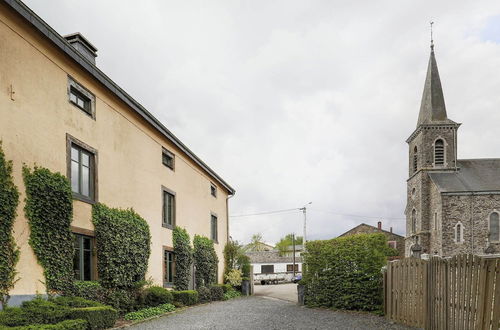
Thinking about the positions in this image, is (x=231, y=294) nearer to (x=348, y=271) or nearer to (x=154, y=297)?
(x=154, y=297)

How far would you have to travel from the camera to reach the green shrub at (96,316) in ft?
29.9

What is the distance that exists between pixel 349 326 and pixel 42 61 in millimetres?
10058

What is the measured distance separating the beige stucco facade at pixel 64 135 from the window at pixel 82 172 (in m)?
0.25

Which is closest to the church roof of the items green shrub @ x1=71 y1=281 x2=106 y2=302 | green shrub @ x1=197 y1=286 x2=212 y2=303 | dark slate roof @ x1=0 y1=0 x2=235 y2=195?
green shrub @ x1=197 y1=286 x2=212 y2=303

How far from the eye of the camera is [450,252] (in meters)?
38.0

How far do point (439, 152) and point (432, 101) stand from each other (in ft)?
18.7

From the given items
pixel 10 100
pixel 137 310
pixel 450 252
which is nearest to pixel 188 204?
pixel 137 310

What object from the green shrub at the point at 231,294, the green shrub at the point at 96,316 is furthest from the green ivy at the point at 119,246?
the green shrub at the point at 231,294

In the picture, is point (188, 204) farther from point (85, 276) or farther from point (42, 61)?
point (42, 61)

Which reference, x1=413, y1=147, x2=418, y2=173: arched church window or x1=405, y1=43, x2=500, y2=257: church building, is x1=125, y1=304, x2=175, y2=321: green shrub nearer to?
x1=405, y1=43, x2=500, y2=257: church building

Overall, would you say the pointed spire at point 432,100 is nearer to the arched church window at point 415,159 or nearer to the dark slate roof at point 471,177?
the arched church window at point 415,159

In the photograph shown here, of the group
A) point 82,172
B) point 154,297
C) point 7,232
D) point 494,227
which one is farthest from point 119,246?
point 494,227

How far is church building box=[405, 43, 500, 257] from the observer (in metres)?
38.5

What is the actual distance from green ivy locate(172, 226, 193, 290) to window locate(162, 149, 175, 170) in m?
2.94
